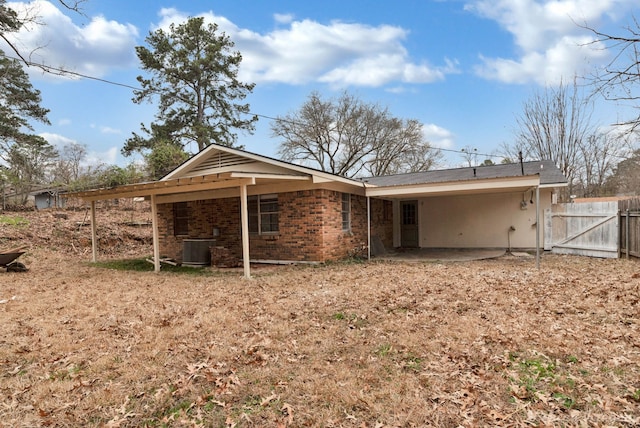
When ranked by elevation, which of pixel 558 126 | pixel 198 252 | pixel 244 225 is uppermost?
pixel 558 126

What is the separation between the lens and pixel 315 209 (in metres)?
9.87

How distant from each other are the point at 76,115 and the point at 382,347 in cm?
1681

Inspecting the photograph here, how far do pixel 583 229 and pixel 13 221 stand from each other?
20.2 metres

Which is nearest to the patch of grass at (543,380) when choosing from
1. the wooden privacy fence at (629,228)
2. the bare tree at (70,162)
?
the wooden privacy fence at (629,228)

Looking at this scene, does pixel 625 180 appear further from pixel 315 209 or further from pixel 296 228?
pixel 296 228

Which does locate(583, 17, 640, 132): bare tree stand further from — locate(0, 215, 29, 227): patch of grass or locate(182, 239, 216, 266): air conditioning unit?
locate(0, 215, 29, 227): patch of grass

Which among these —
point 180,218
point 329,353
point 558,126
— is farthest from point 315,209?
point 558,126

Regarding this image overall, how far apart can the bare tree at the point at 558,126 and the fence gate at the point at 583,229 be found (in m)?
11.0

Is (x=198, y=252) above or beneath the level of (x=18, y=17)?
beneath

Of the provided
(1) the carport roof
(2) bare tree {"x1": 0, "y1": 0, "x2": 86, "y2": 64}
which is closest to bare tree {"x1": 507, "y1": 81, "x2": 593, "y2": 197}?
(1) the carport roof

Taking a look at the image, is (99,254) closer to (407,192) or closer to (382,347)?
(407,192)

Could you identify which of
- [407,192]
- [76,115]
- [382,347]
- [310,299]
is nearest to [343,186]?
[407,192]

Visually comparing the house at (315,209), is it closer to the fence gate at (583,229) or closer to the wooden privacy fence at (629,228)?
the fence gate at (583,229)

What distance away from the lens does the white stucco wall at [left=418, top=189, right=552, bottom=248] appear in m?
12.8
